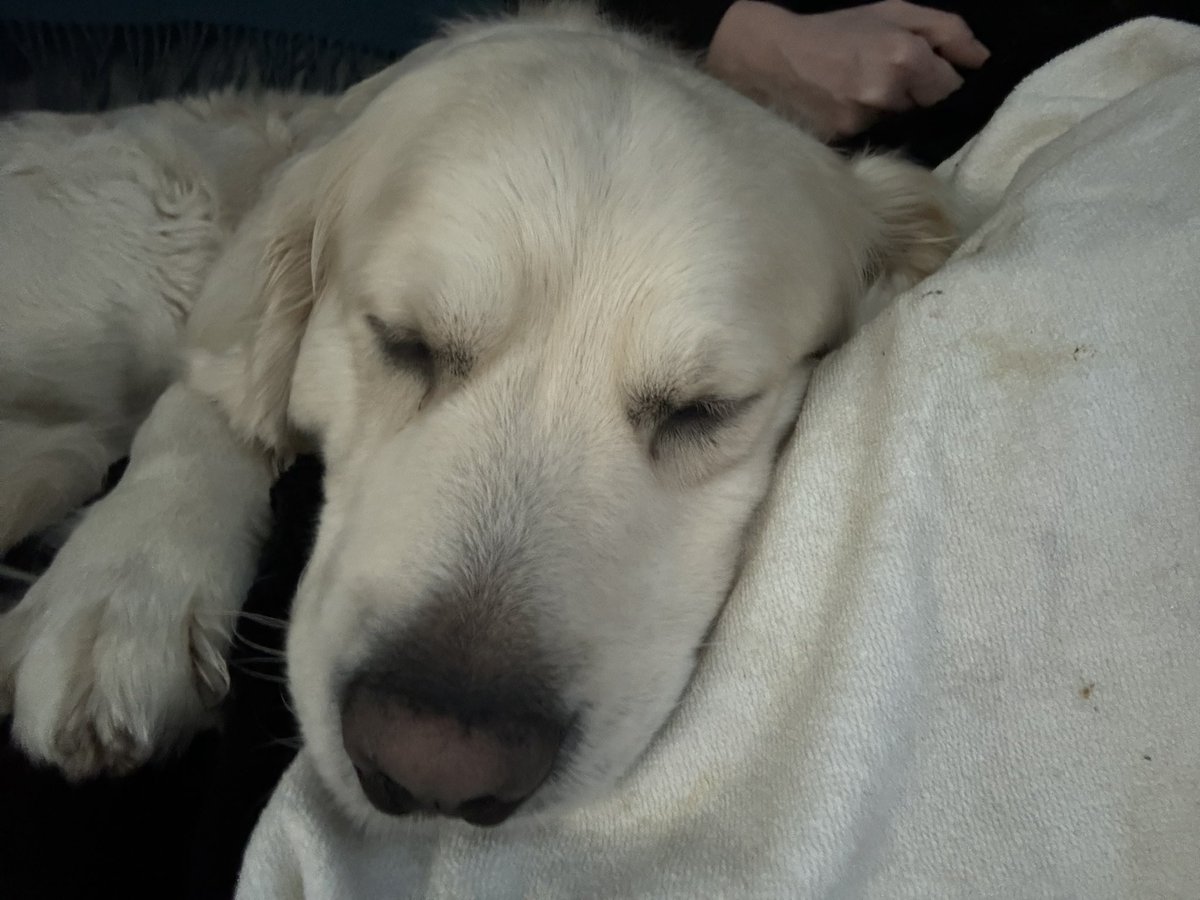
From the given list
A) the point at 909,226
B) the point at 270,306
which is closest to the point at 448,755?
the point at 270,306

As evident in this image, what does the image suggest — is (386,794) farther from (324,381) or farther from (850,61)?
(850,61)

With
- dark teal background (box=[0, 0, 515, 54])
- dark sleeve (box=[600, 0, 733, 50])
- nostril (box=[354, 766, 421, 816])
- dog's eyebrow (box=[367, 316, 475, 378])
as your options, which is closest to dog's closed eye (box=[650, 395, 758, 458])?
dog's eyebrow (box=[367, 316, 475, 378])

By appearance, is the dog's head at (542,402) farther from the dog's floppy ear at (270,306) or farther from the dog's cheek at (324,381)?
the dog's floppy ear at (270,306)

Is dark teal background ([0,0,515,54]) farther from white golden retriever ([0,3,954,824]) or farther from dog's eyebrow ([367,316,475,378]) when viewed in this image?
dog's eyebrow ([367,316,475,378])

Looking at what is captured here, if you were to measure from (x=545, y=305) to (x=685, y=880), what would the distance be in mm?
694

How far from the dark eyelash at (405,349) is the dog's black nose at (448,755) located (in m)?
0.49

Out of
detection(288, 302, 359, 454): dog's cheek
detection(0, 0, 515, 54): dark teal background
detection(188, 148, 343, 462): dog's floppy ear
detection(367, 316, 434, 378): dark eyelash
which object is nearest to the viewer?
detection(367, 316, 434, 378): dark eyelash

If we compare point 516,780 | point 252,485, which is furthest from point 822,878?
point 252,485

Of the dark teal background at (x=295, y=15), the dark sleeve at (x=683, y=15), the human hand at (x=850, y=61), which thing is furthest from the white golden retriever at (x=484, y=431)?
the dark teal background at (x=295, y=15)

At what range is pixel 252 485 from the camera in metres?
1.57

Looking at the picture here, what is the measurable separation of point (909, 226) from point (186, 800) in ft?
4.88

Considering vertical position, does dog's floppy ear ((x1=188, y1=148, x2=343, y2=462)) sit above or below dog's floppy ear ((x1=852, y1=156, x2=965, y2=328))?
below

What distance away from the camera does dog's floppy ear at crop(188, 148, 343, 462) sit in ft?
5.28

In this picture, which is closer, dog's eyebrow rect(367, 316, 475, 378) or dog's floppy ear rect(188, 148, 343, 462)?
dog's eyebrow rect(367, 316, 475, 378)
